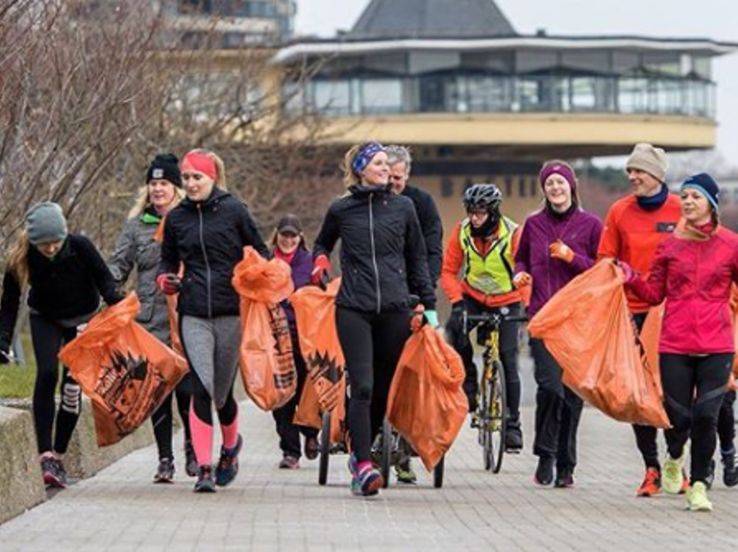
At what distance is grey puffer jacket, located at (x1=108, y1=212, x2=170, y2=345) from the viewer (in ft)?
47.6

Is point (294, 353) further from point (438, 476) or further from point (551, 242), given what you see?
point (438, 476)

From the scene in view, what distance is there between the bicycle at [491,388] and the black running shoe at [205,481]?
2890 millimetres

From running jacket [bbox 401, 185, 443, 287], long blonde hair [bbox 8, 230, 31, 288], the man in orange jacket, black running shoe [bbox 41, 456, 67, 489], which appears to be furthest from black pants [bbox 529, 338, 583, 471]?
long blonde hair [bbox 8, 230, 31, 288]

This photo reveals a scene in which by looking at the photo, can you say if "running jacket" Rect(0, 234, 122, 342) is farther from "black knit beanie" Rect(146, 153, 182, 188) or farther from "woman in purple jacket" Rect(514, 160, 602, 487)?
"woman in purple jacket" Rect(514, 160, 602, 487)

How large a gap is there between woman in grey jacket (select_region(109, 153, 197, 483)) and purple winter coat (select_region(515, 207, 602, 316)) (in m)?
2.17

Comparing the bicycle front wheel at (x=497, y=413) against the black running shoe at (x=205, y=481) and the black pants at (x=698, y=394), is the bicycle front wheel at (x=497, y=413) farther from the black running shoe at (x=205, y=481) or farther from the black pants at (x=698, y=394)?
the black running shoe at (x=205, y=481)

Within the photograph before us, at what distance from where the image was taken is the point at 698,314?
1282cm

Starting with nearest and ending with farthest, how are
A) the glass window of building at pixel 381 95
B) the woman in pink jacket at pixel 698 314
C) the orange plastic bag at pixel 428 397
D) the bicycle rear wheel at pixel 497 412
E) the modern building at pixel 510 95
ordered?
the woman in pink jacket at pixel 698 314 → the orange plastic bag at pixel 428 397 → the bicycle rear wheel at pixel 497 412 → the modern building at pixel 510 95 → the glass window of building at pixel 381 95

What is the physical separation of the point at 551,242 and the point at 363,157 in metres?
1.94

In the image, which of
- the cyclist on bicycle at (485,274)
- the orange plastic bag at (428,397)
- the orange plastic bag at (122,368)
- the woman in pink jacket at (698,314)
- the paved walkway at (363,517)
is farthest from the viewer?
the cyclist on bicycle at (485,274)

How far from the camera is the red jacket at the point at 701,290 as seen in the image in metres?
12.8

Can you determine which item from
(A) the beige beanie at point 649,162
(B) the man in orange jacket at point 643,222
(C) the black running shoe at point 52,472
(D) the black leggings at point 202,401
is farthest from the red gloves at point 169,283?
(A) the beige beanie at point 649,162

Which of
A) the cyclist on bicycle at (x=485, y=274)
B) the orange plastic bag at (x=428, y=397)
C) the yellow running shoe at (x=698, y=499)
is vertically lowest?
the yellow running shoe at (x=698, y=499)

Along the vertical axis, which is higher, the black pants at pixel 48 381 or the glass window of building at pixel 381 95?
the glass window of building at pixel 381 95
